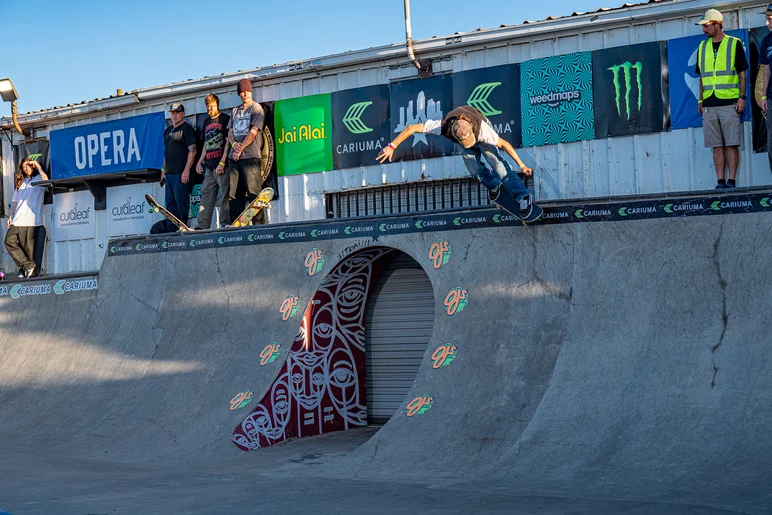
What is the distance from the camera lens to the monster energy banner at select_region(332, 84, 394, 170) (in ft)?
44.0

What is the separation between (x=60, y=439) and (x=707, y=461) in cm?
775

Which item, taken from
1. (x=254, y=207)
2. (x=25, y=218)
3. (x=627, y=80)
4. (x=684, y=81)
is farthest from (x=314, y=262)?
(x=25, y=218)

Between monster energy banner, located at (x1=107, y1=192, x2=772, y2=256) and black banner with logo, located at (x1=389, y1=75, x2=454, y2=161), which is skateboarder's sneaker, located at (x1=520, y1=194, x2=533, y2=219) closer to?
monster energy banner, located at (x1=107, y1=192, x2=772, y2=256)

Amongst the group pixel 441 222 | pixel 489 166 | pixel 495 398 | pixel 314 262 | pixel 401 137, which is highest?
pixel 401 137

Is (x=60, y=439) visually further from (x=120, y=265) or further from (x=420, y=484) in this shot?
(x=420, y=484)

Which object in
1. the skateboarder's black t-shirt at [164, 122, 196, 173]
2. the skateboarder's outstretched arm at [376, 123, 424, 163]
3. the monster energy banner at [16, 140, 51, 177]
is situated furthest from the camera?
the monster energy banner at [16, 140, 51, 177]

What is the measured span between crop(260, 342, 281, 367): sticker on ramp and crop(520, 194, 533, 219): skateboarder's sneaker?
347 centimetres

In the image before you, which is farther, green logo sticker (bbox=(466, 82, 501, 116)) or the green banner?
the green banner

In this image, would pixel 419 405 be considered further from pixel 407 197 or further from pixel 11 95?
pixel 11 95

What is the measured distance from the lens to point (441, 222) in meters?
10.6

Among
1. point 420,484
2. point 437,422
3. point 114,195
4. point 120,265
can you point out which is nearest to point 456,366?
point 437,422

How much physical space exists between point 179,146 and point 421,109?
4073 millimetres

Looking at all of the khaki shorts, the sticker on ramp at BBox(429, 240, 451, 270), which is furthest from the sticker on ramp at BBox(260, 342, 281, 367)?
the khaki shorts

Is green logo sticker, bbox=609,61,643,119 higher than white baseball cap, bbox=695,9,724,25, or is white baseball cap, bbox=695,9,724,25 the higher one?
white baseball cap, bbox=695,9,724,25
